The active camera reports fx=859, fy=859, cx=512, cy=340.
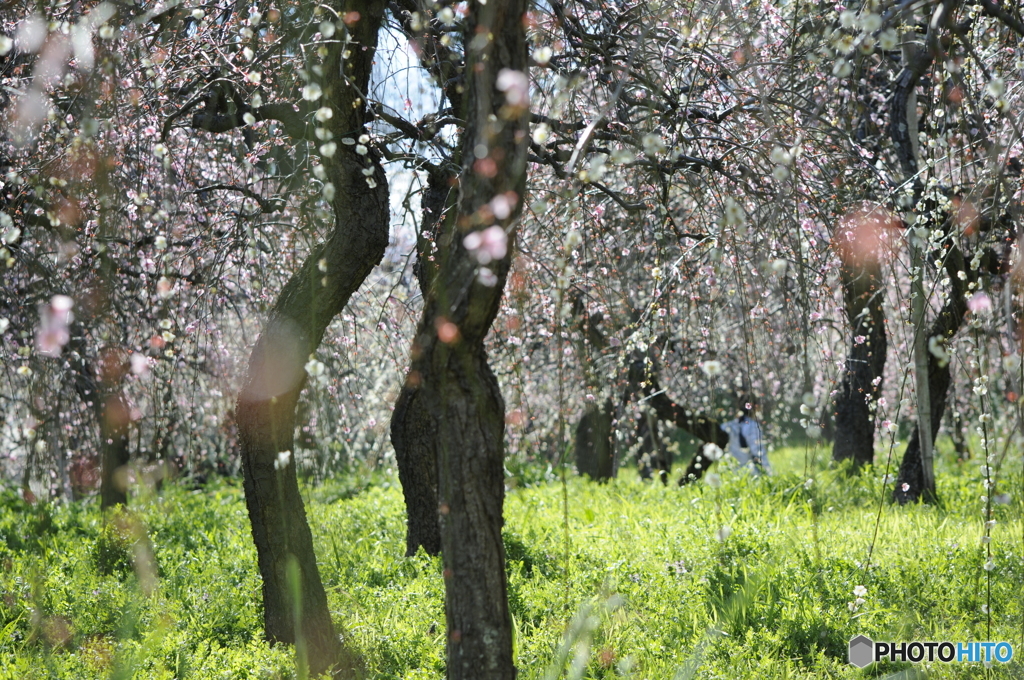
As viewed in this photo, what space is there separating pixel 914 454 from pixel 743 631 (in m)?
3.32

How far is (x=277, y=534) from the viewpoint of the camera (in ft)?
12.8

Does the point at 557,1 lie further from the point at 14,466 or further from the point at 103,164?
the point at 14,466

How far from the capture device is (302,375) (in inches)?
156

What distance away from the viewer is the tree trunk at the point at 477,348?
250 centimetres

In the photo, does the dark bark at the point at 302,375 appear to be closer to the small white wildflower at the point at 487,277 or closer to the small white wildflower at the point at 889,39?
the small white wildflower at the point at 487,277


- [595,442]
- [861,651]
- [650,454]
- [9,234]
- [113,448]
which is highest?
[9,234]

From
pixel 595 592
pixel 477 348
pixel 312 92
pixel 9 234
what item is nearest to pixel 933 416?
pixel 595 592

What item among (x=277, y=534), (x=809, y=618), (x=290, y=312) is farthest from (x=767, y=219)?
(x=277, y=534)

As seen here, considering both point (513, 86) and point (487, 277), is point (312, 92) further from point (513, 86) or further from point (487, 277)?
point (487, 277)

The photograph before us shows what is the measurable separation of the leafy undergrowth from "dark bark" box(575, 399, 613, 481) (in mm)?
2615

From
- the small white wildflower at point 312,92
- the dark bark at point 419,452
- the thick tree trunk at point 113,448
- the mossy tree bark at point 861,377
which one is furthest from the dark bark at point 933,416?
the thick tree trunk at point 113,448

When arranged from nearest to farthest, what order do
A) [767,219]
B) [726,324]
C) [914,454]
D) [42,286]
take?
1. [767,219]
2. [42,286]
3. [914,454]
4. [726,324]

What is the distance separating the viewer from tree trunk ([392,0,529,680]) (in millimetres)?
2496

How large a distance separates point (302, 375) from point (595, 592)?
76.2 inches
